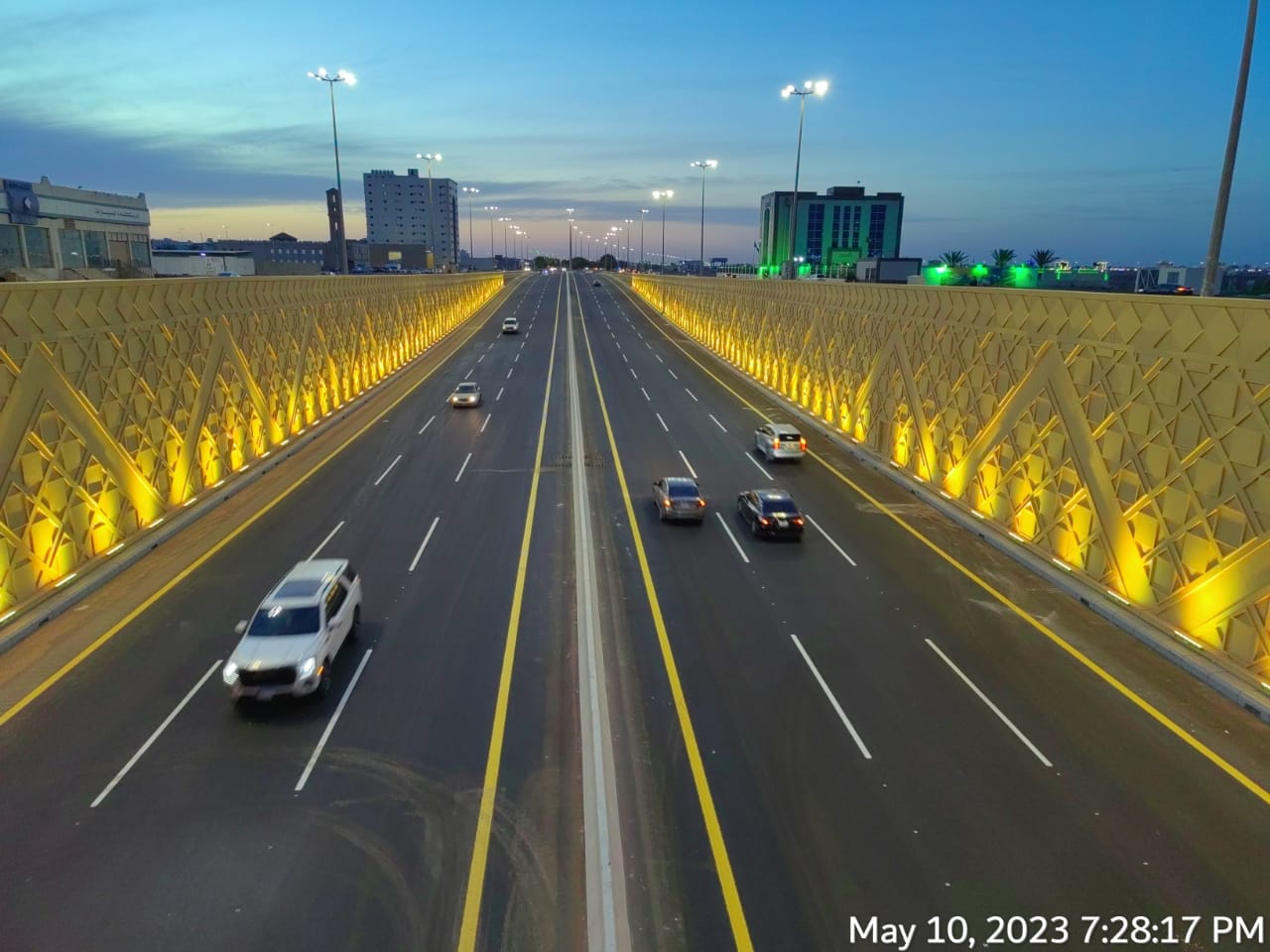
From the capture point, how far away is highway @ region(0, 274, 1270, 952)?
841cm

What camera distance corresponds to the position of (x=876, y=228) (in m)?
154

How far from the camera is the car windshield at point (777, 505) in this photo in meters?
20.3

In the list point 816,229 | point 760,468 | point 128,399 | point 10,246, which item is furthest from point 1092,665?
point 816,229

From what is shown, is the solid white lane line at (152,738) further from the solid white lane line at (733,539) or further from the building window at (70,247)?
the building window at (70,247)

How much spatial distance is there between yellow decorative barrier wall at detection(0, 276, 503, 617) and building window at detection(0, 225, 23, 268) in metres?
20.4

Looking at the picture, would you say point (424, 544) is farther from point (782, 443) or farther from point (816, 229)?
point (816, 229)

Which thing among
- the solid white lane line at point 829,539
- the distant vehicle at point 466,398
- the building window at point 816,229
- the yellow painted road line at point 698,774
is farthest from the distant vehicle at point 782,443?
the building window at point 816,229

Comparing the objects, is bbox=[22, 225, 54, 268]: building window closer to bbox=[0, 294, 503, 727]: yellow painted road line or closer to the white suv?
bbox=[0, 294, 503, 727]: yellow painted road line

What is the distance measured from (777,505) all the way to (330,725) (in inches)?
503

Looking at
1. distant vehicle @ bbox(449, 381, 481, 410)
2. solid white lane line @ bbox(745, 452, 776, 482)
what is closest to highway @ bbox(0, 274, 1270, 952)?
solid white lane line @ bbox(745, 452, 776, 482)

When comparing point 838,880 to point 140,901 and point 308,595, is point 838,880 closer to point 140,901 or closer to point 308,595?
point 140,901

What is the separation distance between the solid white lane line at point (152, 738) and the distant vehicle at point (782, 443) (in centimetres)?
2035

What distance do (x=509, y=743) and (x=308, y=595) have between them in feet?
15.8

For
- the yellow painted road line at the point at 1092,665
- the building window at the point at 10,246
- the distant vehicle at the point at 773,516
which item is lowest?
the yellow painted road line at the point at 1092,665
